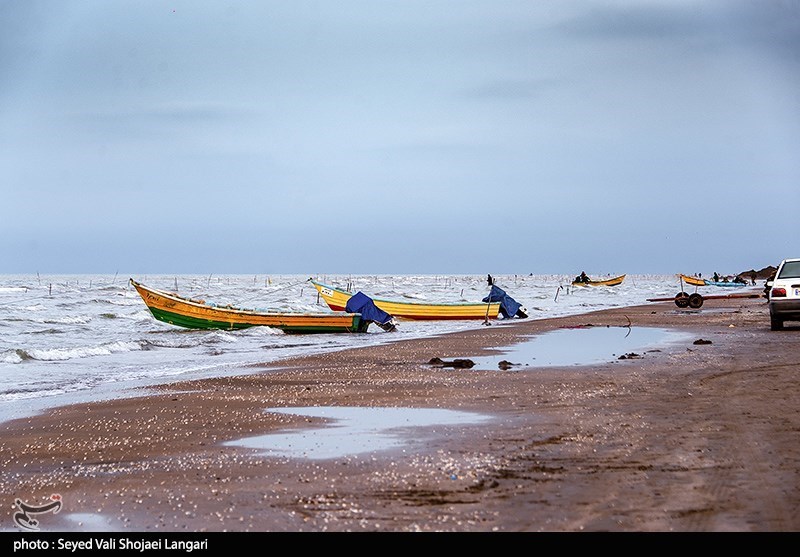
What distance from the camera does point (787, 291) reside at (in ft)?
74.1

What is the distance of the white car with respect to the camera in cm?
2239

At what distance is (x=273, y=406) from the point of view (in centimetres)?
1140

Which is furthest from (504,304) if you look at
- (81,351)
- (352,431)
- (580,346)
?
(352,431)

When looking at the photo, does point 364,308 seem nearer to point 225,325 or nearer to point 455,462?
point 225,325

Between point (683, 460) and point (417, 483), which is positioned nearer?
point (417, 483)

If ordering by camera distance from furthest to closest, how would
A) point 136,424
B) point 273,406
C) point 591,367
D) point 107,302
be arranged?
point 107,302, point 591,367, point 273,406, point 136,424

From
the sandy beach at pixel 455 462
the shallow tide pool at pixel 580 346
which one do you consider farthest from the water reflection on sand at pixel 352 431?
the shallow tide pool at pixel 580 346

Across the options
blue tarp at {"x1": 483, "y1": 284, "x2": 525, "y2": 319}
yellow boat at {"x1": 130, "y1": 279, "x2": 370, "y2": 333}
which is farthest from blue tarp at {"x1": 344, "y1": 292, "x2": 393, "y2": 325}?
blue tarp at {"x1": 483, "y1": 284, "x2": 525, "y2": 319}

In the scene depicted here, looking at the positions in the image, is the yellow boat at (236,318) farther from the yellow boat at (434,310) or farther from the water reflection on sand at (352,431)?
the water reflection on sand at (352,431)

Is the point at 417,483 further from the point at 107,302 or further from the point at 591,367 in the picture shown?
the point at 107,302

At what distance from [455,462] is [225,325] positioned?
2851cm
